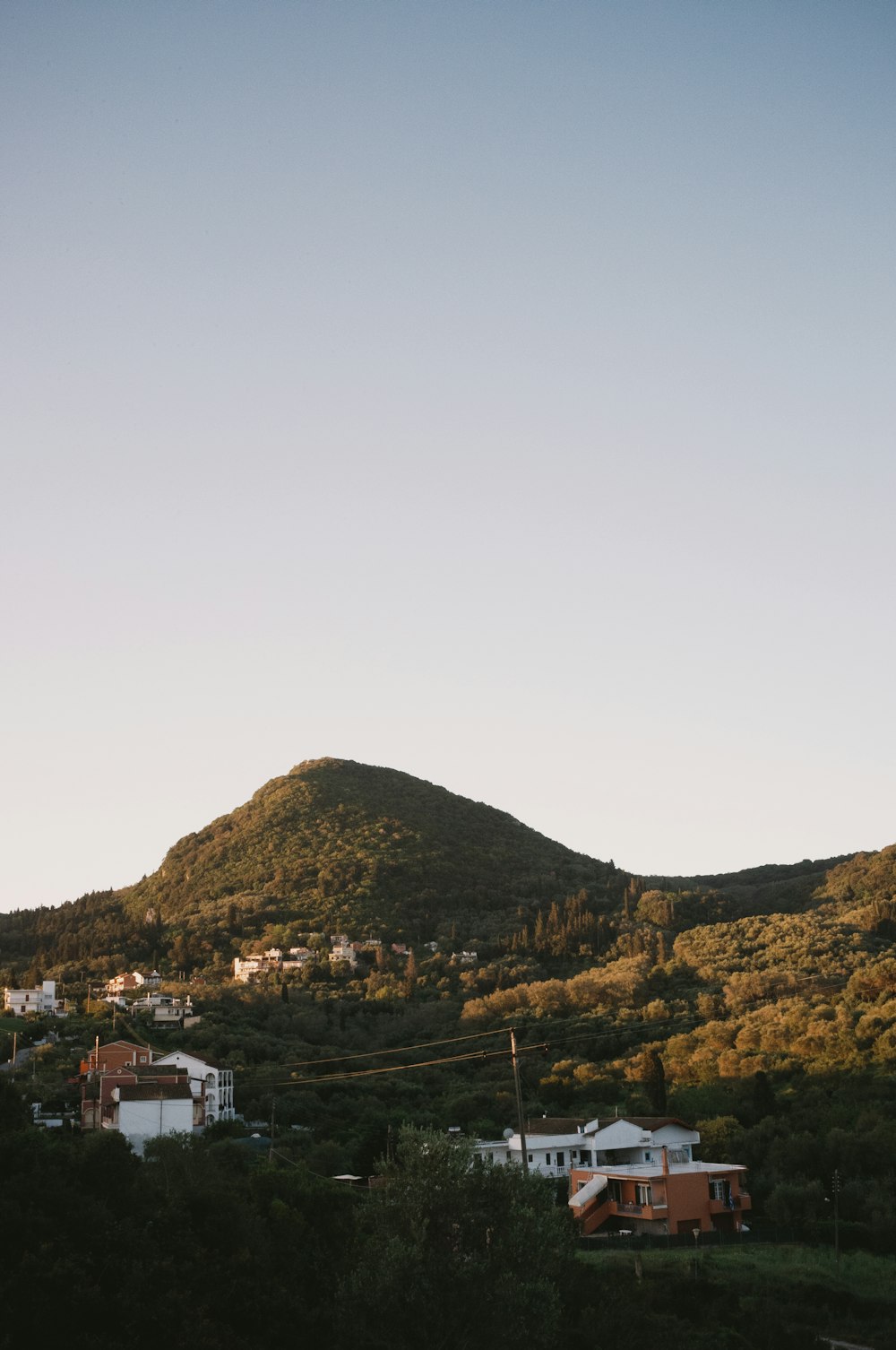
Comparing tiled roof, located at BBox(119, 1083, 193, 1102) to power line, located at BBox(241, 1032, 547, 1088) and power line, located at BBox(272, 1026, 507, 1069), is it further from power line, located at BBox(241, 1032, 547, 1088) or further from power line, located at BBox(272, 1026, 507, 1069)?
power line, located at BBox(272, 1026, 507, 1069)

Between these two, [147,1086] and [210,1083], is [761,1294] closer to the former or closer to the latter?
[147,1086]

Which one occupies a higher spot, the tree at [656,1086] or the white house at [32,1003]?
the white house at [32,1003]

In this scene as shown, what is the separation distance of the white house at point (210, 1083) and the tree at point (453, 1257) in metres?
32.2

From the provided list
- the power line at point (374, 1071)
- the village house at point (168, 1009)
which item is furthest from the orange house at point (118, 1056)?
the village house at point (168, 1009)

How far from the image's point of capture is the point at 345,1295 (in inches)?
896

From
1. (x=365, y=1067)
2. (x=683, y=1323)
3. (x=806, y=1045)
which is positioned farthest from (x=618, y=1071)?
(x=683, y=1323)

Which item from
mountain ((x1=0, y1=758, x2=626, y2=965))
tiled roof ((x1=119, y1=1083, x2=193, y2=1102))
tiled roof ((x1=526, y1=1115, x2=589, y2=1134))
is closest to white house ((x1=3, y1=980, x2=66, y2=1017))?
mountain ((x1=0, y1=758, x2=626, y2=965))

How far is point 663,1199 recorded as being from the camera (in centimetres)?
4391

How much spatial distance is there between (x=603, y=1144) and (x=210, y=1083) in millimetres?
19273

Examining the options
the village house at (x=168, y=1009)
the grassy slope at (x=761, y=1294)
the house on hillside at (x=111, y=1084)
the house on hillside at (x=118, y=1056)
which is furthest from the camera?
the village house at (x=168, y=1009)

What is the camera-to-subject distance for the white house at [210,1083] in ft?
182

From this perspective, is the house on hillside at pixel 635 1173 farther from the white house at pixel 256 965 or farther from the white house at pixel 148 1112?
the white house at pixel 256 965

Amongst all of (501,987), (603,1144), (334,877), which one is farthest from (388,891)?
(603,1144)

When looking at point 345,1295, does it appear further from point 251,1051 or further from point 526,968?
point 526,968
